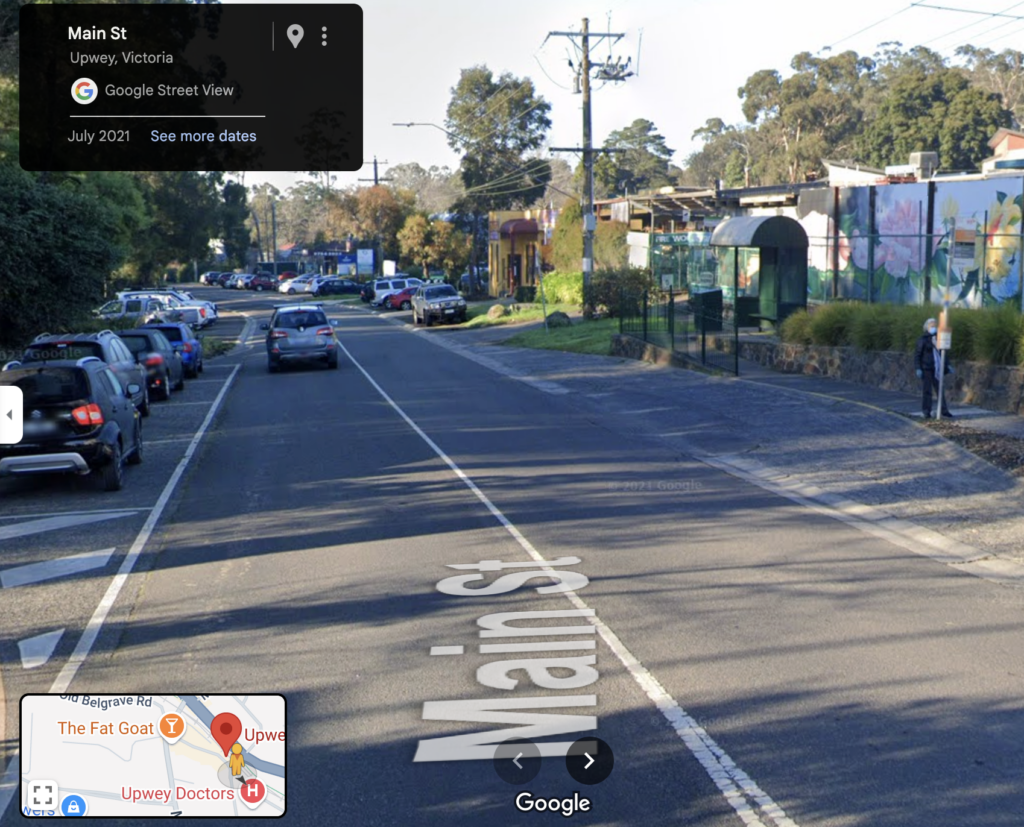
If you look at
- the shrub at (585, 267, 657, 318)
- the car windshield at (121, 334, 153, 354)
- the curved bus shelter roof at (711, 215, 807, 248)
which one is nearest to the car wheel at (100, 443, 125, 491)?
the car windshield at (121, 334, 153, 354)

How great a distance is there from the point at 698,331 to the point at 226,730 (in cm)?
2316

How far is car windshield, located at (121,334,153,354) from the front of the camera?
83.2ft

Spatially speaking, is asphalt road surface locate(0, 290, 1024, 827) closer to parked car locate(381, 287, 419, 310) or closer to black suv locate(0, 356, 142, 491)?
black suv locate(0, 356, 142, 491)

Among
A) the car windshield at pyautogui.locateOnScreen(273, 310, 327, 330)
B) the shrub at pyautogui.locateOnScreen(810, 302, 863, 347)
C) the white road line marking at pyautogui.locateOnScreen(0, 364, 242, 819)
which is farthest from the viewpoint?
the car windshield at pyautogui.locateOnScreen(273, 310, 327, 330)

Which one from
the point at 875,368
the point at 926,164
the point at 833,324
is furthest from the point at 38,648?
the point at 926,164

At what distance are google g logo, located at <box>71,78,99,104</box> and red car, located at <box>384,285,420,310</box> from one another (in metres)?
53.7

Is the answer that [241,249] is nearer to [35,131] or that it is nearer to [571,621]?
[35,131]

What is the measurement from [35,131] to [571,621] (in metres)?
14.4

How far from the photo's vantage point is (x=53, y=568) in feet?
34.8

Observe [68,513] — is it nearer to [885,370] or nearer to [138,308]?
[885,370]

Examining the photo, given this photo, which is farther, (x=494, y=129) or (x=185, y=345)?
(x=494, y=129)

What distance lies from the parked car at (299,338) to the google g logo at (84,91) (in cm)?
1913

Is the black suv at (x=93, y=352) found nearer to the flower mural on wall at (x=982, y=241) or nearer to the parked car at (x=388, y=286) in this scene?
the flower mural on wall at (x=982, y=241)

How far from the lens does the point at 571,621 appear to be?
8.28 meters
